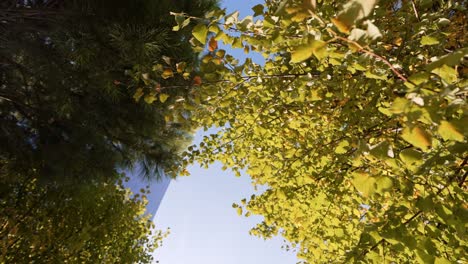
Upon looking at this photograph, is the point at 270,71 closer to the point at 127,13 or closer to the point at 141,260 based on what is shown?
the point at 127,13

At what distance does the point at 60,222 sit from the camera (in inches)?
270

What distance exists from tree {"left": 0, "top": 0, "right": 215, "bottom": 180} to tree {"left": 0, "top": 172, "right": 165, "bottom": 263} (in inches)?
31.2

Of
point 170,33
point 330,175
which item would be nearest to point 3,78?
point 170,33

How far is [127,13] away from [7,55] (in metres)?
2.38

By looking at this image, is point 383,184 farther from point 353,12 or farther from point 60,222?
point 60,222

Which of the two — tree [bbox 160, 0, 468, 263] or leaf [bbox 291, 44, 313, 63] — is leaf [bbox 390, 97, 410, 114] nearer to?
tree [bbox 160, 0, 468, 263]

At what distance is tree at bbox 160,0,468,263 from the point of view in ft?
3.72

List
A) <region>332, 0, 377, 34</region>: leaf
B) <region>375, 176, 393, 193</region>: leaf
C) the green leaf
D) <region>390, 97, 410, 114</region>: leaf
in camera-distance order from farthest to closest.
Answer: the green leaf < <region>375, 176, 393, 193</region>: leaf < <region>390, 97, 410, 114</region>: leaf < <region>332, 0, 377, 34</region>: leaf

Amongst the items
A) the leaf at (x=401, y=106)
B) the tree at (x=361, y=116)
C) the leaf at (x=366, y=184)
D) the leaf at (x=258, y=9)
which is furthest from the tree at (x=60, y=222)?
the leaf at (x=401, y=106)

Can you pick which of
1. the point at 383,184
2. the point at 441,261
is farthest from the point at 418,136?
the point at 441,261

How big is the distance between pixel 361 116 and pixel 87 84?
4034 mm

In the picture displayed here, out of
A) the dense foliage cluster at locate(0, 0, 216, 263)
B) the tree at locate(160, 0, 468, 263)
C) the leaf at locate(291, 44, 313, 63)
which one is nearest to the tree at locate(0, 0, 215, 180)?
the dense foliage cluster at locate(0, 0, 216, 263)

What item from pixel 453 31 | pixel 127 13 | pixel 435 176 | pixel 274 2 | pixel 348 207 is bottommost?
pixel 435 176

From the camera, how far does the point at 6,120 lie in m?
5.68
